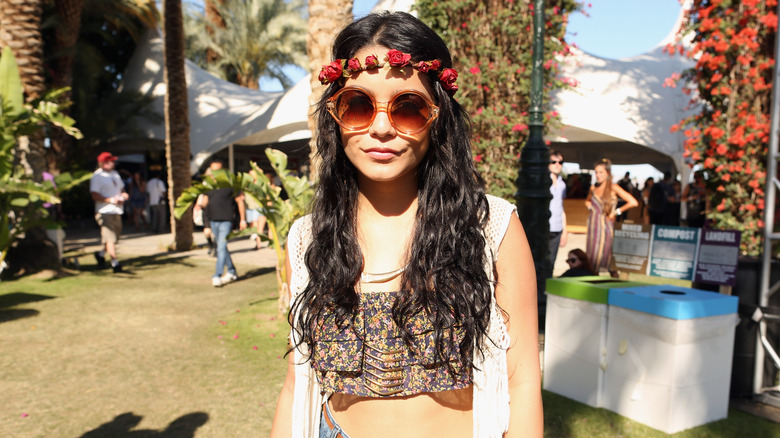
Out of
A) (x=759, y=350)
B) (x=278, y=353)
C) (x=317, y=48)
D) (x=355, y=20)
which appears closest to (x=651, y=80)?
(x=317, y=48)

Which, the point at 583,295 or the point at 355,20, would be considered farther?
the point at 583,295

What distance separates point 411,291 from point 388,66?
573 millimetres

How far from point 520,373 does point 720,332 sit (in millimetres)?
3042

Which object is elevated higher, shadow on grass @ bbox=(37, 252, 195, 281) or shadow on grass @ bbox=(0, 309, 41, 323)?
shadow on grass @ bbox=(0, 309, 41, 323)

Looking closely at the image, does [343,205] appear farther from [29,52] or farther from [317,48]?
[29,52]

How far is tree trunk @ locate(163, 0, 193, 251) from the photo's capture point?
12.6 metres

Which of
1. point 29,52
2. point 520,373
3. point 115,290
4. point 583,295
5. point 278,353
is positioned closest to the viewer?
point 520,373

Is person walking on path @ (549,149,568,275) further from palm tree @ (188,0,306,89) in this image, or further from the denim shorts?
palm tree @ (188,0,306,89)

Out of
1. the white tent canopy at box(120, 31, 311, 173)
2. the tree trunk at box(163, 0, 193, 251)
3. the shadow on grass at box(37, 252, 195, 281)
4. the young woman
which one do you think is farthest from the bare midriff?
the white tent canopy at box(120, 31, 311, 173)

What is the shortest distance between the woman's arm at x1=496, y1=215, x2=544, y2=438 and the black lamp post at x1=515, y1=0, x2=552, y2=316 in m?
3.71

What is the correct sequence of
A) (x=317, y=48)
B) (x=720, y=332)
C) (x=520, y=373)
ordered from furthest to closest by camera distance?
→ (x=317, y=48), (x=720, y=332), (x=520, y=373)

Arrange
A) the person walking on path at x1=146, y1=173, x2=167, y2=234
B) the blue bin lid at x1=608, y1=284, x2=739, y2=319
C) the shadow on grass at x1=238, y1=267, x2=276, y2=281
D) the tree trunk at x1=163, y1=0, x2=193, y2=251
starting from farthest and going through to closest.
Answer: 1. the person walking on path at x1=146, y1=173, x2=167, y2=234
2. the tree trunk at x1=163, y1=0, x2=193, y2=251
3. the shadow on grass at x1=238, y1=267, x2=276, y2=281
4. the blue bin lid at x1=608, y1=284, x2=739, y2=319

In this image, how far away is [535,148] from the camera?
16.6 ft

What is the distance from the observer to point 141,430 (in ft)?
12.7
